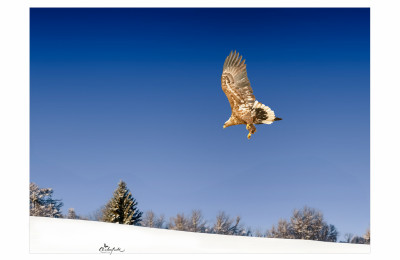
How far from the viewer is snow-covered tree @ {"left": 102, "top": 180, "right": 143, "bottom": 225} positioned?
20953mm

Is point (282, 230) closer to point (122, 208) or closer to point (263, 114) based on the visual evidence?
A: point (122, 208)

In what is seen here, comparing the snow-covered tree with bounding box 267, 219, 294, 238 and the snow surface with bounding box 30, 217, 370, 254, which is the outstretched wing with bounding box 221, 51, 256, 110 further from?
the snow-covered tree with bounding box 267, 219, 294, 238

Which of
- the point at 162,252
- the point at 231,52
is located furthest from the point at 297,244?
the point at 231,52

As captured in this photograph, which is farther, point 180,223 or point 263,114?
point 180,223

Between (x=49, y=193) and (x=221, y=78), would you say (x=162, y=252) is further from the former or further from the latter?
(x=49, y=193)

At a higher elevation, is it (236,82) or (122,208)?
(236,82)

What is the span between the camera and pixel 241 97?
11.3m

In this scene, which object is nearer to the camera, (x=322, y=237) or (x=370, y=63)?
(x=370, y=63)

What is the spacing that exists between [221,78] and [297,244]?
5.33m

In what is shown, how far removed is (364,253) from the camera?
13.0m

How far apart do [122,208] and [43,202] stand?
4.11m

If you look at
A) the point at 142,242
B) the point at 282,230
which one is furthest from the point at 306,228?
the point at 142,242

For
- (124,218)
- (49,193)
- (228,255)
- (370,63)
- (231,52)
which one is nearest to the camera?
(231,52)
